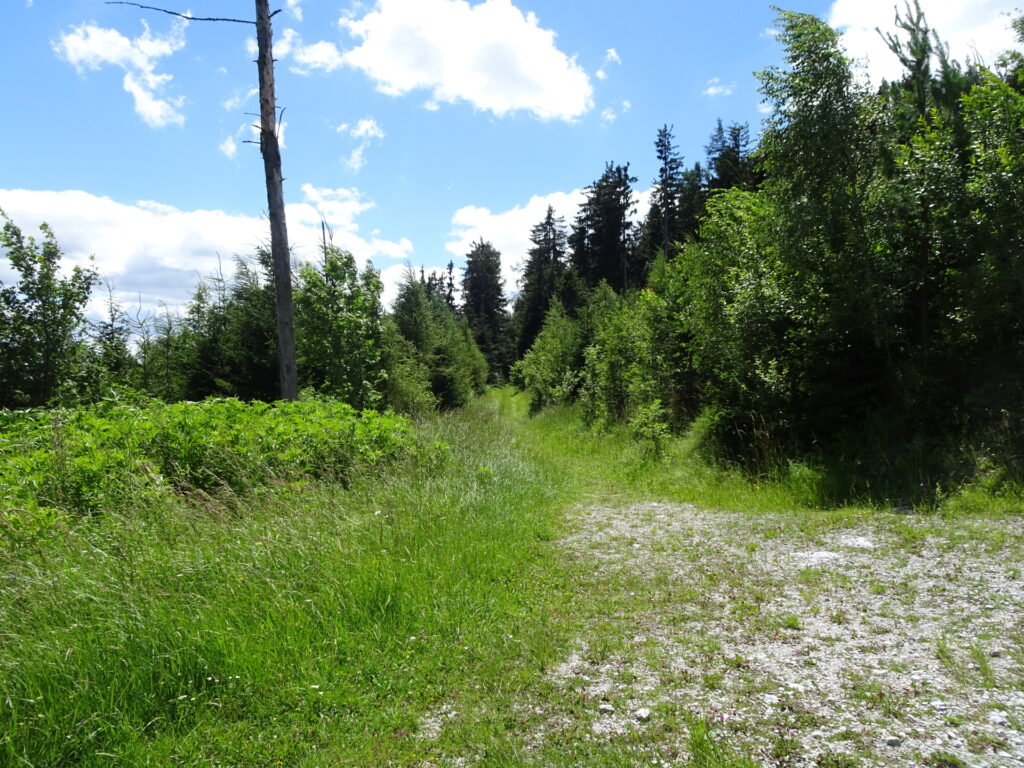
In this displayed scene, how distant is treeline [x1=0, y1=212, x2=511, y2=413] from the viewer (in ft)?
32.4

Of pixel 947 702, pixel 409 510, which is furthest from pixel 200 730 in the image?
pixel 947 702

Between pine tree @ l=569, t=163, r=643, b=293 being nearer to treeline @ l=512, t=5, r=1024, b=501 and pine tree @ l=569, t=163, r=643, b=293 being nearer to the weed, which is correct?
treeline @ l=512, t=5, r=1024, b=501

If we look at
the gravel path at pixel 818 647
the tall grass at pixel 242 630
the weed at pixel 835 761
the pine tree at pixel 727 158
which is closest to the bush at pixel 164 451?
the tall grass at pixel 242 630

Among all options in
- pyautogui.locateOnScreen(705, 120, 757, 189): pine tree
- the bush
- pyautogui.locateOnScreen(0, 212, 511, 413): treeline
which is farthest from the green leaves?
pyautogui.locateOnScreen(705, 120, 757, 189): pine tree

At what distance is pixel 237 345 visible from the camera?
19.4 meters

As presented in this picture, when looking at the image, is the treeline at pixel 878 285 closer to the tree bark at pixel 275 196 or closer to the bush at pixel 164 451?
the bush at pixel 164 451

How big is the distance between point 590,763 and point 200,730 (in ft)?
6.76

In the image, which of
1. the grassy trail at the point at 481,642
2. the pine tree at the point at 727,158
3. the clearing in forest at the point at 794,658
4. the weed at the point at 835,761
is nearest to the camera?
the weed at the point at 835,761

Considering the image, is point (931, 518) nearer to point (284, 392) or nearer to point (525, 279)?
point (284, 392)

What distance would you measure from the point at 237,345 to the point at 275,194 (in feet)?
38.5

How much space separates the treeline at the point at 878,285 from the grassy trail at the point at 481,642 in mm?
2537

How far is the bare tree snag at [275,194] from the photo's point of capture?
9.03 metres

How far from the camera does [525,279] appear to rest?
6531 centimetres

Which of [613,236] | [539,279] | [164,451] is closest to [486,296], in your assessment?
[539,279]
